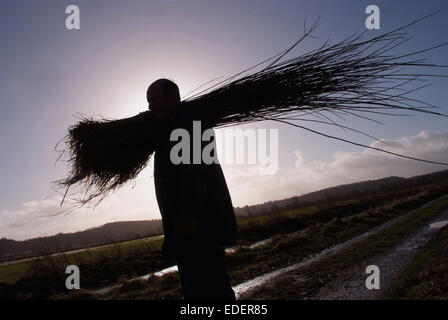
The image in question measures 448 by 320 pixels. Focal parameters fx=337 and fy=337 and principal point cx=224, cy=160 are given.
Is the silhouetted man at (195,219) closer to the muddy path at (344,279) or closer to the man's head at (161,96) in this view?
the man's head at (161,96)

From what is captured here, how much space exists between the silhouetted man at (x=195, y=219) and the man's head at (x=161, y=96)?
145 millimetres

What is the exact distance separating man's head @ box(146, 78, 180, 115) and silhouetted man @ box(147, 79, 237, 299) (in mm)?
145

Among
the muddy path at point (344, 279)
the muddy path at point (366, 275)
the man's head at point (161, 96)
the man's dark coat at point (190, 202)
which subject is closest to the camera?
the man's dark coat at point (190, 202)

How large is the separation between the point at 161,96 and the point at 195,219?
73cm

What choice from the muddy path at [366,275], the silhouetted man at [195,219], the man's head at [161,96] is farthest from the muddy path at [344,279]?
the man's head at [161,96]

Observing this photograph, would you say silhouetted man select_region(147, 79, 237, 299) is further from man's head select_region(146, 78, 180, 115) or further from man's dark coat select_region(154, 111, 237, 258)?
man's head select_region(146, 78, 180, 115)

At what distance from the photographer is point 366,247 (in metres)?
8.58

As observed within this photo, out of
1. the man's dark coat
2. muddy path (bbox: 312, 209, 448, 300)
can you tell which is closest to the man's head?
the man's dark coat

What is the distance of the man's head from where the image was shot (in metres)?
1.86

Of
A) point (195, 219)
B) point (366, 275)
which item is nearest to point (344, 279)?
point (366, 275)

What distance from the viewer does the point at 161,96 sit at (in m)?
1.85

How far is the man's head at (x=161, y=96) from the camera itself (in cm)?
186
